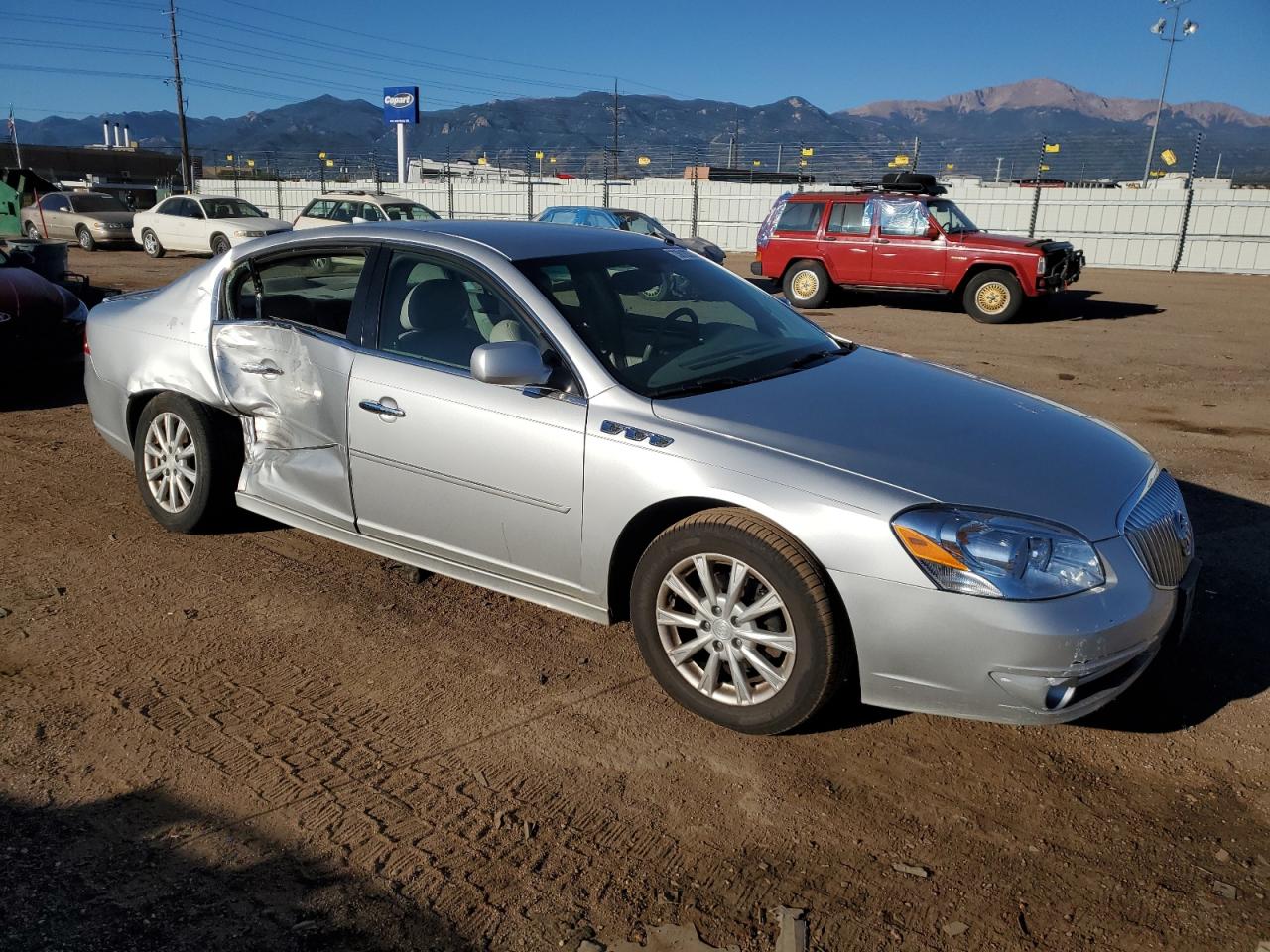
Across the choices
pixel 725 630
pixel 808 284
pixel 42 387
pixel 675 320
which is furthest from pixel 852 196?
pixel 725 630

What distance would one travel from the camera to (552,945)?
2387 millimetres

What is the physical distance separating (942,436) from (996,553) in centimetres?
Answer: 61

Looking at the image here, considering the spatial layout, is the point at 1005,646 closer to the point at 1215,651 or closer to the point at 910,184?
the point at 1215,651

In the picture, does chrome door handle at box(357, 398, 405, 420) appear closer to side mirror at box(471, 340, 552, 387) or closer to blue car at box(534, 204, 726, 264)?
side mirror at box(471, 340, 552, 387)

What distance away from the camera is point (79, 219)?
2481cm

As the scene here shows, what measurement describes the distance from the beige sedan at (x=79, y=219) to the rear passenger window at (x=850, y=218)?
1809cm

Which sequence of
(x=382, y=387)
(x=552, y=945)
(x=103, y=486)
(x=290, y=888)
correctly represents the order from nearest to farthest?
(x=552, y=945) < (x=290, y=888) < (x=382, y=387) < (x=103, y=486)

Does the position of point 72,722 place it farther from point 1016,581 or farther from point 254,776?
point 1016,581

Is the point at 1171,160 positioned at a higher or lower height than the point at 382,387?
higher

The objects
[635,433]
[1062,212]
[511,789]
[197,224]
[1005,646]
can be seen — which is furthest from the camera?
[1062,212]

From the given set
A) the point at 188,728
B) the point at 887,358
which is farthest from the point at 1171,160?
the point at 188,728

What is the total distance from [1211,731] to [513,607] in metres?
2.67

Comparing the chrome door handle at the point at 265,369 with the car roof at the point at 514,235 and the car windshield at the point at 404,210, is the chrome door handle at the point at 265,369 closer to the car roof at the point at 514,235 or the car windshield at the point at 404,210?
the car roof at the point at 514,235

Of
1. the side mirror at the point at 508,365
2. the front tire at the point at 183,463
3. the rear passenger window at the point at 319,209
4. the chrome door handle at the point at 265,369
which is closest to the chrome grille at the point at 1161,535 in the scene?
the side mirror at the point at 508,365
